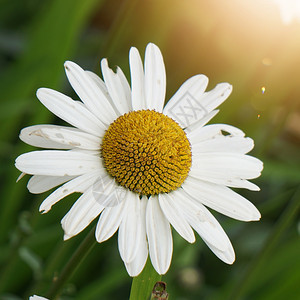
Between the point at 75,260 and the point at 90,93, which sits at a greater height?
the point at 90,93

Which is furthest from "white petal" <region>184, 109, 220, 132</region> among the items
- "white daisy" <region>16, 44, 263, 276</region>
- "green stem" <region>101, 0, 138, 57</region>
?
"green stem" <region>101, 0, 138, 57</region>

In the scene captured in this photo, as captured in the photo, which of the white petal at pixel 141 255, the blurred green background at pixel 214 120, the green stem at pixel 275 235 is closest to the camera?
the white petal at pixel 141 255

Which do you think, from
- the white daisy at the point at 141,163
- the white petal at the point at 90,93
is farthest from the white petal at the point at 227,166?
the white petal at the point at 90,93

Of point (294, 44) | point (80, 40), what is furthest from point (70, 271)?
point (80, 40)

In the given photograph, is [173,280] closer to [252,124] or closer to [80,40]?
[252,124]

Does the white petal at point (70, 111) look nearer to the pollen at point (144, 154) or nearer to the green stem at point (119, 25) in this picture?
the pollen at point (144, 154)

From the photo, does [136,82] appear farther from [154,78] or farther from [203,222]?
[203,222]

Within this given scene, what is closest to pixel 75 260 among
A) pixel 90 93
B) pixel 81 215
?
pixel 81 215
